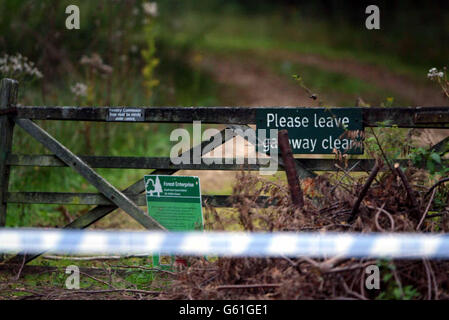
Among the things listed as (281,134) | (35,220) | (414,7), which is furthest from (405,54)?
(281,134)

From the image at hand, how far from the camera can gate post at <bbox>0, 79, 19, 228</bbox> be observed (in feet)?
19.1

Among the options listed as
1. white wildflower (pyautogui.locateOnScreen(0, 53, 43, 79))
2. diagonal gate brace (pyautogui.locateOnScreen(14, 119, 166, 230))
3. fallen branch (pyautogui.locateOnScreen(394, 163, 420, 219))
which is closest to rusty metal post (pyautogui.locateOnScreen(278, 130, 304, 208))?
fallen branch (pyautogui.locateOnScreen(394, 163, 420, 219))

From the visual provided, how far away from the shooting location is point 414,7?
2169 cm

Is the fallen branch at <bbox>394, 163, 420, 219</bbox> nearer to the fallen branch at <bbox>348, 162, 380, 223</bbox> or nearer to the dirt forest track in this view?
the fallen branch at <bbox>348, 162, 380, 223</bbox>

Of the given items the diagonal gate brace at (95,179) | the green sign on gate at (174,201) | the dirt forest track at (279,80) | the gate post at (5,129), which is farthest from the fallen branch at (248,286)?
the dirt forest track at (279,80)

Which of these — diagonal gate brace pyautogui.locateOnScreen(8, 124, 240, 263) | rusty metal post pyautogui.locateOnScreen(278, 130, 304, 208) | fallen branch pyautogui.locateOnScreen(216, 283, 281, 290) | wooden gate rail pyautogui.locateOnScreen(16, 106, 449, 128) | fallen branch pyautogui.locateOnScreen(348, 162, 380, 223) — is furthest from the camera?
diagonal gate brace pyautogui.locateOnScreen(8, 124, 240, 263)

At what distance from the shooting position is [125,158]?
18.3 ft

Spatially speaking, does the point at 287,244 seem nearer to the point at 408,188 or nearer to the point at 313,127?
the point at 408,188

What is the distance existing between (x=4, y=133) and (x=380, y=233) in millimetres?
3643

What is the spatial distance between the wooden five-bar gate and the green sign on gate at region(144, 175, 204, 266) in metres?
0.11

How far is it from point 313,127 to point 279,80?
12.2 m

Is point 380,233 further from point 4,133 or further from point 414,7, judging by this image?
point 414,7

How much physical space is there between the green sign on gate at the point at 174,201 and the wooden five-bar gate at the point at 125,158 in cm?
11
